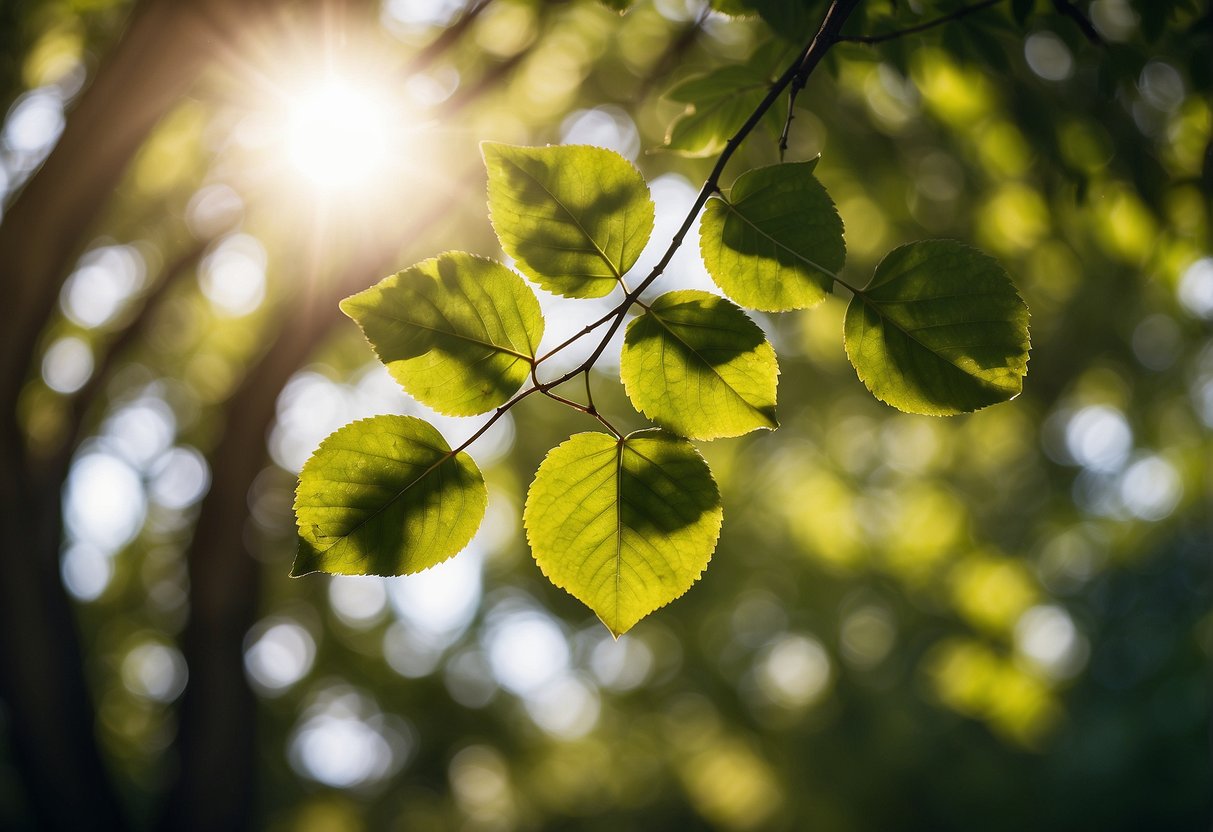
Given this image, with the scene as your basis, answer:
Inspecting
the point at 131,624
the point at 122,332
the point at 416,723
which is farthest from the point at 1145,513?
the point at 131,624

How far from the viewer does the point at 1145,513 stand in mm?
8172

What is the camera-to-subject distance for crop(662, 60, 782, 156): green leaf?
0.89 metres

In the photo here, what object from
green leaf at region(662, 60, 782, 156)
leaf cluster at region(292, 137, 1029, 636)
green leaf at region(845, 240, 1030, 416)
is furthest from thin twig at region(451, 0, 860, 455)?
green leaf at region(662, 60, 782, 156)

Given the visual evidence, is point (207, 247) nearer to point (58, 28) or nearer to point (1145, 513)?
point (58, 28)

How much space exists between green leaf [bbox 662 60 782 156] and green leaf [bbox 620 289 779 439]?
0.34 meters

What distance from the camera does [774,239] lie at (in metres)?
0.61

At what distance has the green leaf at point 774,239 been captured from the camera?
598 millimetres

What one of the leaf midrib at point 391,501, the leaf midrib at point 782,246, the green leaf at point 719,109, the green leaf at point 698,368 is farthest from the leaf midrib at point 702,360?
the green leaf at point 719,109

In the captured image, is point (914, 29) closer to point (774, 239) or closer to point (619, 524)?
point (774, 239)

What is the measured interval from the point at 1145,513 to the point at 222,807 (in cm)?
883

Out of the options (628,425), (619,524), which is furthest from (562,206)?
(628,425)

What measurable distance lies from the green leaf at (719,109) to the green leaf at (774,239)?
0.94 ft

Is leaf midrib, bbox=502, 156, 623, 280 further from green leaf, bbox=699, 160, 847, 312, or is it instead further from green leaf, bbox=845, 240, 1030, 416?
green leaf, bbox=845, 240, 1030, 416

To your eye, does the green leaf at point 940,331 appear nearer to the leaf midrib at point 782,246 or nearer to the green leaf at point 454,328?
the leaf midrib at point 782,246
